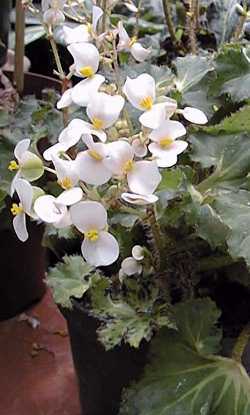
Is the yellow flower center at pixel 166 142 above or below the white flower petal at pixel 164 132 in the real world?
below

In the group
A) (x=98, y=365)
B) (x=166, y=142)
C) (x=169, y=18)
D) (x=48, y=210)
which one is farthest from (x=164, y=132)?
(x=169, y=18)

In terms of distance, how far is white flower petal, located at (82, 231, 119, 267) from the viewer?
2.05 ft

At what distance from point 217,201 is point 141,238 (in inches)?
6.2

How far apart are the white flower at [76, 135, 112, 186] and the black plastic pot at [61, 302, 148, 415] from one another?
0.24 m

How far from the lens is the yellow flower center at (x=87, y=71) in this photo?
2.15 feet

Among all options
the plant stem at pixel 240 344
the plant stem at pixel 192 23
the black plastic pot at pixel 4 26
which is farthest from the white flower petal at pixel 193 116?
the black plastic pot at pixel 4 26

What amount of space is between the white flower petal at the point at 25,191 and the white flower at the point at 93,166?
1.7 inches

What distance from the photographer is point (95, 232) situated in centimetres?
62

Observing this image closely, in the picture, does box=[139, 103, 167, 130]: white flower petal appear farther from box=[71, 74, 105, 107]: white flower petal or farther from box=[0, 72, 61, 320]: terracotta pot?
box=[0, 72, 61, 320]: terracotta pot

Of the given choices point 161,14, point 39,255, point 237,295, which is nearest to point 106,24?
point 237,295

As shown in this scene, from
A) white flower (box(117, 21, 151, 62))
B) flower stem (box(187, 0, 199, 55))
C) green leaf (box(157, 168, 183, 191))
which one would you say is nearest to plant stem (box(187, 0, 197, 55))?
flower stem (box(187, 0, 199, 55))

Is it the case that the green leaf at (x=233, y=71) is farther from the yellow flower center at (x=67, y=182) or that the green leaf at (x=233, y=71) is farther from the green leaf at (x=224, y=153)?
the yellow flower center at (x=67, y=182)

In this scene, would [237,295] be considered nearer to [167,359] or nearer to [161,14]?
[167,359]

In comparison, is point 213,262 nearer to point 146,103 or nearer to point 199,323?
point 199,323
